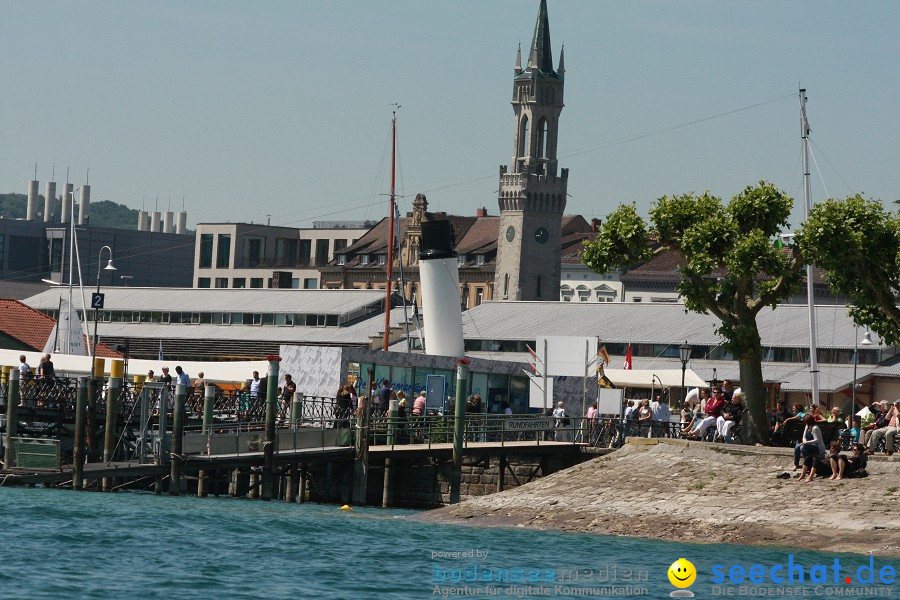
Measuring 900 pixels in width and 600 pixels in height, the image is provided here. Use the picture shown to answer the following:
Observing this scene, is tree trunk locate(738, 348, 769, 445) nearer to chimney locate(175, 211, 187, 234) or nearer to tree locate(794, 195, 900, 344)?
tree locate(794, 195, 900, 344)

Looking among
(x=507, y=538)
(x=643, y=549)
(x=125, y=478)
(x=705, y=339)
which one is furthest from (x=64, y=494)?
(x=705, y=339)

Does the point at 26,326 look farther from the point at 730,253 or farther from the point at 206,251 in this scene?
the point at 206,251

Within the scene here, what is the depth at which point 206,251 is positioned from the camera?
494ft

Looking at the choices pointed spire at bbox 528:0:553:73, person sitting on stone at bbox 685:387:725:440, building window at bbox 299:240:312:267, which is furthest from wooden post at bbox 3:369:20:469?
building window at bbox 299:240:312:267

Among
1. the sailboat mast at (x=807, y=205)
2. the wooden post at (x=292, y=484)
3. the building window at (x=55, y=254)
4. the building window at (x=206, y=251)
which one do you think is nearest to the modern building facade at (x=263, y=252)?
the building window at (x=206, y=251)

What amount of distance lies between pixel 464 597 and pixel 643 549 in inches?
265

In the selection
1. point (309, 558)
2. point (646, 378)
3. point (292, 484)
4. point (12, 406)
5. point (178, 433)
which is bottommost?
point (309, 558)

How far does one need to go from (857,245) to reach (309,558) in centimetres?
1426

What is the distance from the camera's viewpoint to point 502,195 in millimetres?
129625

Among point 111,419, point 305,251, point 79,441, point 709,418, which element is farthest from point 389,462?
point 305,251

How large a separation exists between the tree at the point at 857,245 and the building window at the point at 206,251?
11801cm

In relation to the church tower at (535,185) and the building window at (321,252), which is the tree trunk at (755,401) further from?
the building window at (321,252)

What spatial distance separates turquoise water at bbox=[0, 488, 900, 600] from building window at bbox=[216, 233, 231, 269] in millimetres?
113716

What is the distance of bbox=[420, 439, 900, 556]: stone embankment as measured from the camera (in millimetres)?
31062
